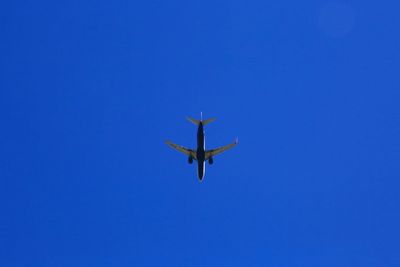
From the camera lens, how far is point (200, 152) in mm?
124500

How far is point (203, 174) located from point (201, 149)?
16.5 feet

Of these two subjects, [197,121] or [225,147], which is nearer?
[197,121]

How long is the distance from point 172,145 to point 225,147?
359 inches

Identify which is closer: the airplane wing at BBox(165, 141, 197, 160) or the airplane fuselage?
the airplane fuselage

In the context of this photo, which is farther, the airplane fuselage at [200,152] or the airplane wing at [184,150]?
the airplane wing at [184,150]

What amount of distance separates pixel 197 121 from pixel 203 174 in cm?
1140

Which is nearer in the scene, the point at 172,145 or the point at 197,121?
the point at 197,121

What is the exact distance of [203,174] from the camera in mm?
126500

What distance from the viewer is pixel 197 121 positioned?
391 feet

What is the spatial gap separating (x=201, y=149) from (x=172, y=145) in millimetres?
7659

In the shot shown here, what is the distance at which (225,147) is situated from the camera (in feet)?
422

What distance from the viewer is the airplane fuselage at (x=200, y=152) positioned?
12044 centimetres

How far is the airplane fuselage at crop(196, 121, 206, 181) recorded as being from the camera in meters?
120
